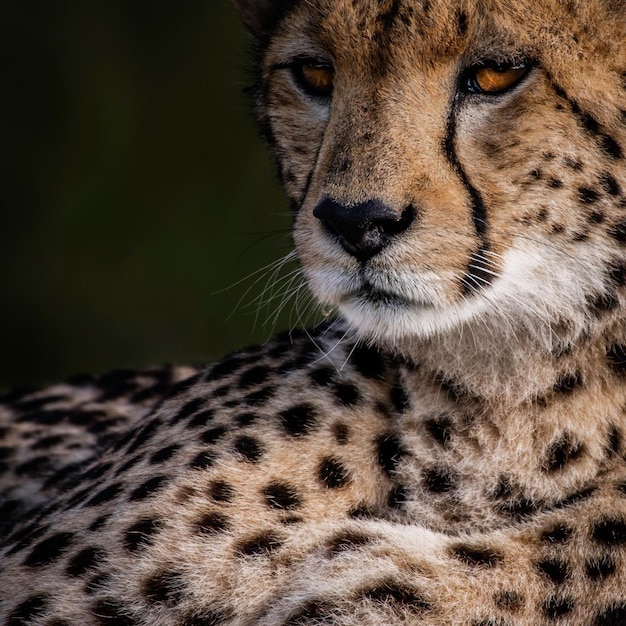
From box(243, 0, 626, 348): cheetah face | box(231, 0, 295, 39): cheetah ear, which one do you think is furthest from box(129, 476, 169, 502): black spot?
box(231, 0, 295, 39): cheetah ear

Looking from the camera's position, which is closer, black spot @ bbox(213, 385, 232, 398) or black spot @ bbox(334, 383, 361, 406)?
black spot @ bbox(334, 383, 361, 406)

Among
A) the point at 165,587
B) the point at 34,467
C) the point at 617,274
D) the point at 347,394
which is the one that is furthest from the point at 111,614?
the point at 617,274

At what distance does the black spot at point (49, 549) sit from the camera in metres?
1.61

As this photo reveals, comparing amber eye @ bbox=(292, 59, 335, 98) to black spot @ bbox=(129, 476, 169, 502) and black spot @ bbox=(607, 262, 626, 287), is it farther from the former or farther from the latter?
black spot @ bbox=(129, 476, 169, 502)

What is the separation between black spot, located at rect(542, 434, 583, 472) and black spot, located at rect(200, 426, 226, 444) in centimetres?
41

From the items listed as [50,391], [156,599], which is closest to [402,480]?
[156,599]

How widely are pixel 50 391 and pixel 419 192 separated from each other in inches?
44.6

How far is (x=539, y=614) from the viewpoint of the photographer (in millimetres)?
1449

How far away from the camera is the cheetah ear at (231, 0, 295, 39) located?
5.85 ft

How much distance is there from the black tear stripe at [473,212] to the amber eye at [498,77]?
33 millimetres

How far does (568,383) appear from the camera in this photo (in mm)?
1572

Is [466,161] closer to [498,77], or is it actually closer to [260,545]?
[498,77]

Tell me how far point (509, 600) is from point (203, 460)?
0.42 meters

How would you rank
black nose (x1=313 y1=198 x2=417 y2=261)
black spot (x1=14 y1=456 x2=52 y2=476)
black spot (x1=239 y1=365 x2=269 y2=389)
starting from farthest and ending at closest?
black spot (x1=14 y1=456 x2=52 y2=476) < black spot (x1=239 y1=365 x2=269 y2=389) < black nose (x1=313 y1=198 x2=417 y2=261)
